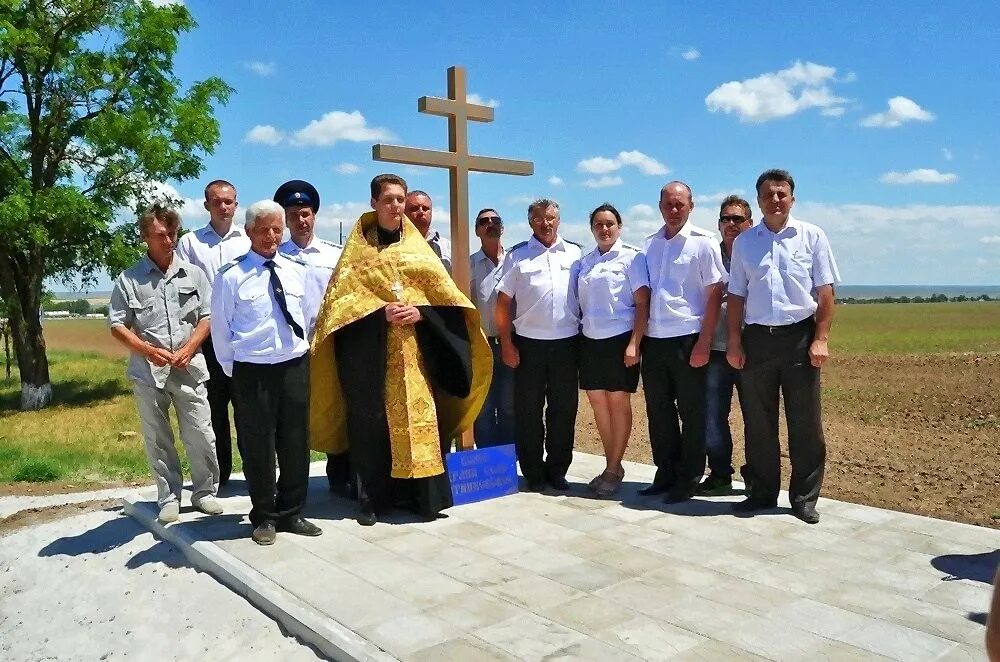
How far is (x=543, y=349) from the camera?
19.1 feet

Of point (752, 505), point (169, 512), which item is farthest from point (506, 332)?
point (169, 512)

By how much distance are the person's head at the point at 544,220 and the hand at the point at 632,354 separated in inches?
35.8

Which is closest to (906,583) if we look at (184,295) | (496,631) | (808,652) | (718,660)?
(808,652)

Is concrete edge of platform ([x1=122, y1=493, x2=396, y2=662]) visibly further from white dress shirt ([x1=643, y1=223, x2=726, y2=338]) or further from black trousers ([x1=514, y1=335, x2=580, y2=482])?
white dress shirt ([x1=643, y1=223, x2=726, y2=338])

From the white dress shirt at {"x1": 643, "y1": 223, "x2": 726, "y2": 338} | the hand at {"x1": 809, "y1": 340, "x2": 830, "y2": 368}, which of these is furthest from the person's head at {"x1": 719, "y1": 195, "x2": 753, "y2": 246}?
the hand at {"x1": 809, "y1": 340, "x2": 830, "y2": 368}

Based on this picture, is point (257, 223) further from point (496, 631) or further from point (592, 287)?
point (496, 631)

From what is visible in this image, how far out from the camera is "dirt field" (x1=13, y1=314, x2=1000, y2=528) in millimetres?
6715

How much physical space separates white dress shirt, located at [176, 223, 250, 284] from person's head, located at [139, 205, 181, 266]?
1.57ft

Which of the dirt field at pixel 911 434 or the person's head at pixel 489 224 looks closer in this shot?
the person's head at pixel 489 224

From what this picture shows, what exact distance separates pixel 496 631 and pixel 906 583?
200 centimetres

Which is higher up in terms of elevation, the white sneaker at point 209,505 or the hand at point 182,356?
the hand at point 182,356

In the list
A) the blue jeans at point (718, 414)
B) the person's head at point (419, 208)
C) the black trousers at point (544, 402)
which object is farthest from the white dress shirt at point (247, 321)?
the blue jeans at point (718, 414)

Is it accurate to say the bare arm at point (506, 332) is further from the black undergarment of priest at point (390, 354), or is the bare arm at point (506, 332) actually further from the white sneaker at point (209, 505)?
the white sneaker at point (209, 505)

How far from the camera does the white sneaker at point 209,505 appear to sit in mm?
5383
